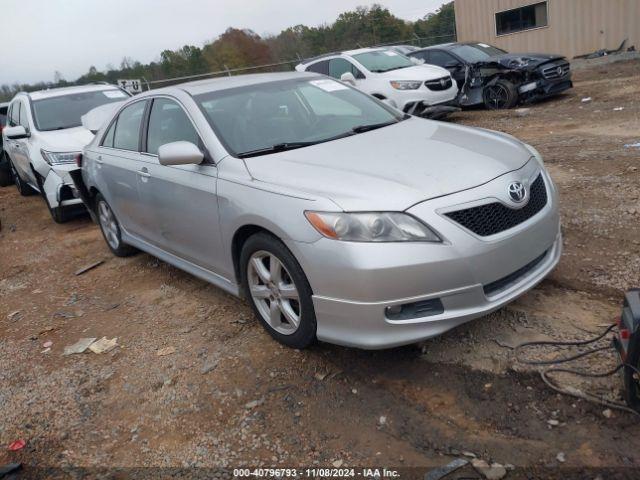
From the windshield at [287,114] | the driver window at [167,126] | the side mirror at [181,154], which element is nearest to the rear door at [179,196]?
the driver window at [167,126]

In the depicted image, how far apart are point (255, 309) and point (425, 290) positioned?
1.26m

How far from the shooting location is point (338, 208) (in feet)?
9.37

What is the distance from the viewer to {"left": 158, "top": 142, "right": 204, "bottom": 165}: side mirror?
359 centimetres

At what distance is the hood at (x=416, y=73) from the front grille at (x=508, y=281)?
8.86 metres

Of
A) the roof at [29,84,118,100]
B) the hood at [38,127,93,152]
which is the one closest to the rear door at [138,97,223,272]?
the hood at [38,127,93,152]

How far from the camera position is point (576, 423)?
2.55m

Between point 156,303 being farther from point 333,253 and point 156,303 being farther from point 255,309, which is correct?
point 333,253

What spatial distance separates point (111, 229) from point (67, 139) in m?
2.57

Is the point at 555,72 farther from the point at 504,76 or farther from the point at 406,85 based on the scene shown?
the point at 406,85

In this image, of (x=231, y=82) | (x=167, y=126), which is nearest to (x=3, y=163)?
(x=167, y=126)

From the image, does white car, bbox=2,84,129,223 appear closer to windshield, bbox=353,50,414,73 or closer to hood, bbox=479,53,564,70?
windshield, bbox=353,50,414,73

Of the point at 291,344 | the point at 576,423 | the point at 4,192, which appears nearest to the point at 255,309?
the point at 291,344

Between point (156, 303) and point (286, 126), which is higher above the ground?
point (286, 126)

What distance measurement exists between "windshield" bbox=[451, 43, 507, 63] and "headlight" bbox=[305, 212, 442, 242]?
1095 cm
